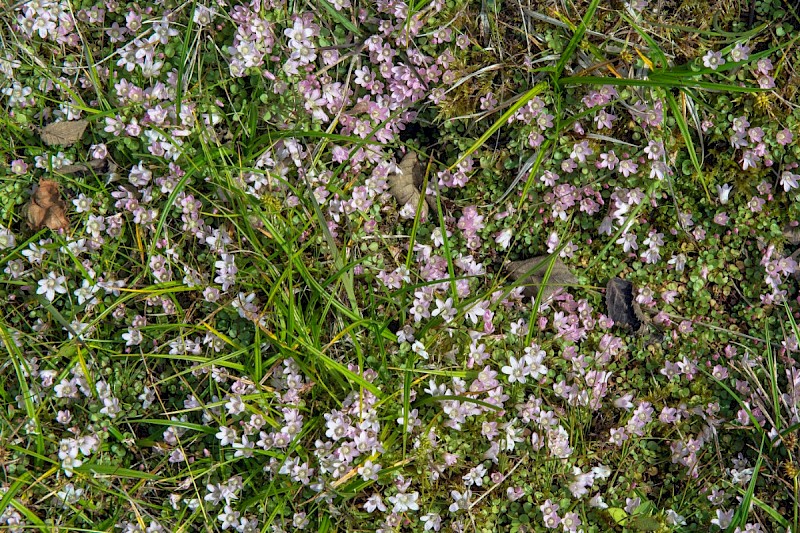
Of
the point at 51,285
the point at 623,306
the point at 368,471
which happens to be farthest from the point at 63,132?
the point at 623,306

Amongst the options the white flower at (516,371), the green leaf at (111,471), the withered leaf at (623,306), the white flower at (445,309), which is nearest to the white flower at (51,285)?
the green leaf at (111,471)

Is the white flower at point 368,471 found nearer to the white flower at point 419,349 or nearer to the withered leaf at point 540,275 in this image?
the white flower at point 419,349

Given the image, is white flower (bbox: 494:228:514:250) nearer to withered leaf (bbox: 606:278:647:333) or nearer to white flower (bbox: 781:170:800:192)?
withered leaf (bbox: 606:278:647:333)

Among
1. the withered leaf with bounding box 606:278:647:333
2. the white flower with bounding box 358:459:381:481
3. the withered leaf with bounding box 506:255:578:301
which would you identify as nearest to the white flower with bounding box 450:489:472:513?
the white flower with bounding box 358:459:381:481

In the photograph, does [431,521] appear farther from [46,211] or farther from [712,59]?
[712,59]

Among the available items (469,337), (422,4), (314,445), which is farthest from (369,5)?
(314,445)

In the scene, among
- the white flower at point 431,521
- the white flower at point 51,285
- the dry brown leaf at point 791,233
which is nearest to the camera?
→ the white flower at point 431,521
